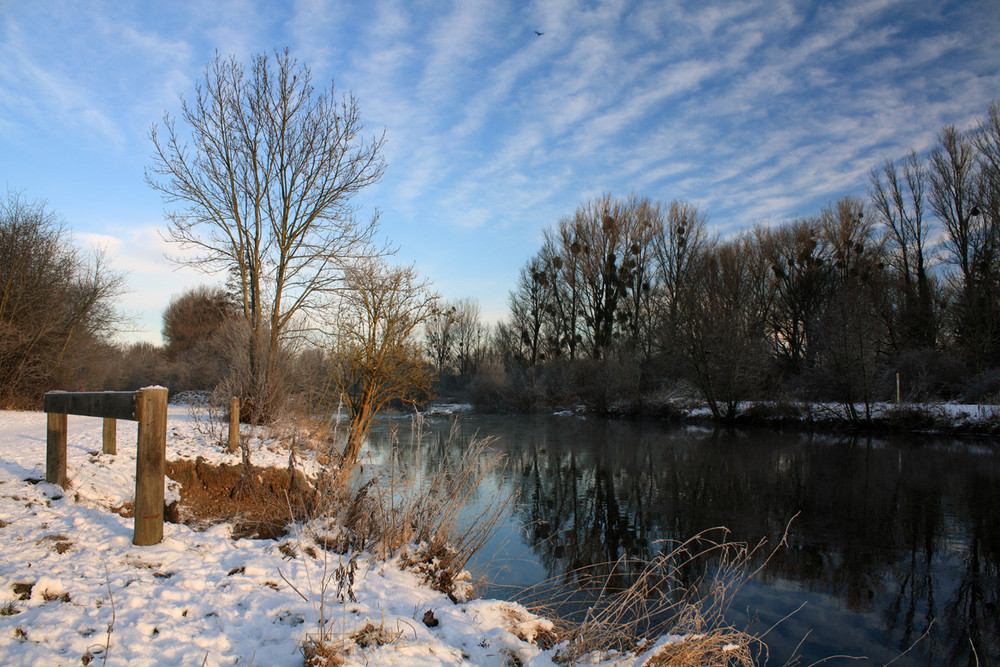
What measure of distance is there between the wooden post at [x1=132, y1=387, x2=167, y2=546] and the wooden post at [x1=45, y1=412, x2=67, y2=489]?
1384 millimetres

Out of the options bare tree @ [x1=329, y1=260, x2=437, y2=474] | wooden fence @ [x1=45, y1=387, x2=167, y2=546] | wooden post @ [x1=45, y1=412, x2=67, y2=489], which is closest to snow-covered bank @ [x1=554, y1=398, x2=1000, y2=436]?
bare tree @ [x1=329, y1=260, x2=437, y2=474]

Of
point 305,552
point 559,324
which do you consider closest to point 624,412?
point 559,324

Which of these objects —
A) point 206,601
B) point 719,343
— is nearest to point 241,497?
point 206,601

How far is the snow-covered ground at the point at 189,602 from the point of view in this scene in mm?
2764

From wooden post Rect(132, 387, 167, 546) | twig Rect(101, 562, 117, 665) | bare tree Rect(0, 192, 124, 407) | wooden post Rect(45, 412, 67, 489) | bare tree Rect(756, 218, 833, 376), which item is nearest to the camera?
twig Rect(101, 562, 117, 665)

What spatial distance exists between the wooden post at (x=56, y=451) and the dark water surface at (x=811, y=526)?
2.92m

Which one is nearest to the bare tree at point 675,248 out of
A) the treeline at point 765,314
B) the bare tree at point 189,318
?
the treeline at point 765,314

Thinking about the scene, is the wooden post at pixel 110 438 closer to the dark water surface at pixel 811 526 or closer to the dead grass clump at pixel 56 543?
the dead grass clump at pixel 56 543

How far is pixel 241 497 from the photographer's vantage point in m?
6.60

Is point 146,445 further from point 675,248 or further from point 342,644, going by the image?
point 675,248

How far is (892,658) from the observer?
473cm

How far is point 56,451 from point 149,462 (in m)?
1.60

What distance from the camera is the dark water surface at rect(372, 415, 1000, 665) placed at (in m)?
5.29

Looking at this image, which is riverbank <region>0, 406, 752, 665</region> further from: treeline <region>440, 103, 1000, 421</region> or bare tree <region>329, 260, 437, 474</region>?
treeline <region>440, 103, 1000, 421</region>
